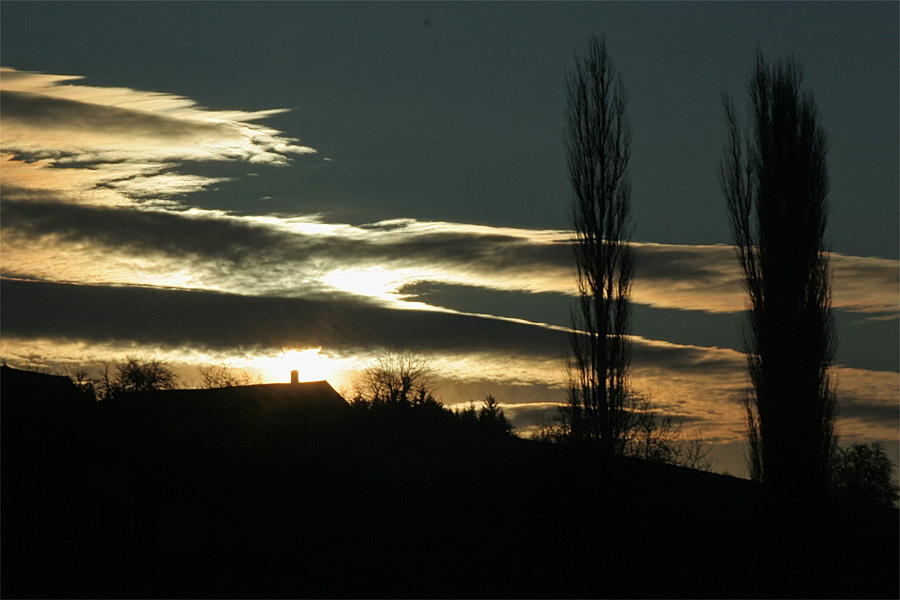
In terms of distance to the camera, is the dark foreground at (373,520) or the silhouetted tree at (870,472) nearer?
the dark foreground at (373,520)

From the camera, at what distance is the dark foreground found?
2314cm

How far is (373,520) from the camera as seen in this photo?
26.5m

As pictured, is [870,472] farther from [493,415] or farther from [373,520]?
[373,520]

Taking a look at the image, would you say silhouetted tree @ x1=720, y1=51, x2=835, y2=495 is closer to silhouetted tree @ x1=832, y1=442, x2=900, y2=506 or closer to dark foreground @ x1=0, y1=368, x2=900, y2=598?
dark foreground @ x1=0, y1=368, x2=900, y2=598

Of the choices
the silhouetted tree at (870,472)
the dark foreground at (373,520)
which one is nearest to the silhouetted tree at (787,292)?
the dark foreground at (373,520)

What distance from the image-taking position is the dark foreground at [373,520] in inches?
911

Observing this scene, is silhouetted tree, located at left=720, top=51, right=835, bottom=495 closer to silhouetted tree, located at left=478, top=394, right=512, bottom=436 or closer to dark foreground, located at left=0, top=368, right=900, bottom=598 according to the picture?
dark foreground, located at left=0, top=368, right=900, bottom=598

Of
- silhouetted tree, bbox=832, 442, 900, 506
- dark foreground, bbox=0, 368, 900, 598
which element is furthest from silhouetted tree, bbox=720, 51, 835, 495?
Answer: silhouetted tree, bbox=832, 442, 900, 506

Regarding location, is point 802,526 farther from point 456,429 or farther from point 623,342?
point 456,429

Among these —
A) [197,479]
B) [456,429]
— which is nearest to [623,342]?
[456,429]

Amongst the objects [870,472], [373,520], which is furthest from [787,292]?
→ [870,472]

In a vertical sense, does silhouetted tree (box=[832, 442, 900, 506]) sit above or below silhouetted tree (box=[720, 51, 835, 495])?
below

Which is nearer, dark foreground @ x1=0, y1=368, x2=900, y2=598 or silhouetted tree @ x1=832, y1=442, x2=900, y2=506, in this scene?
dark foreground @ x1=0, y1=368, x2=900, y2=598

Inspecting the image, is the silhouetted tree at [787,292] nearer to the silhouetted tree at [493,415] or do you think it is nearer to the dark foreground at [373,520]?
the dark foreground at [373,520]
